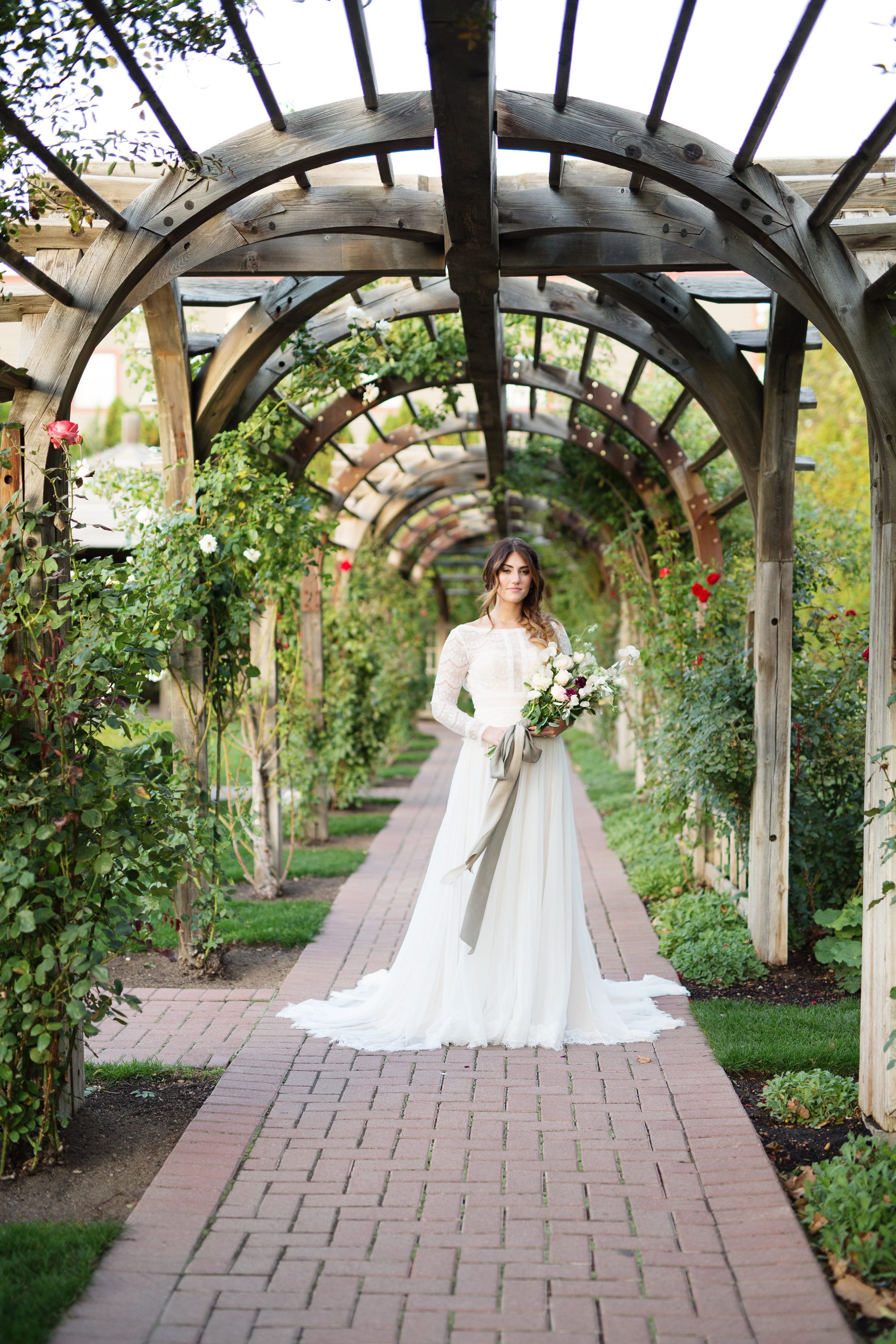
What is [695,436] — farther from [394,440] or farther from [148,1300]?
[148,1300]

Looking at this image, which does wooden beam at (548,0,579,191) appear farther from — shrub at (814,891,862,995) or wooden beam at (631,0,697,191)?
shrub at (814,891,862,995)

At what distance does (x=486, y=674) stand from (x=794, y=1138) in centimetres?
208

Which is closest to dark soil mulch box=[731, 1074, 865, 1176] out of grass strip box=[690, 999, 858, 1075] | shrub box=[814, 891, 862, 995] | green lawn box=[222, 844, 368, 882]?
grass strip box=[690, 999, 858, 1075]

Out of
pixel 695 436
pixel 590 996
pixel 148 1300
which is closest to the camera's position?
pixel 148 1300

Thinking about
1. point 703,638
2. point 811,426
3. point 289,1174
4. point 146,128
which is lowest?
point 289,1174

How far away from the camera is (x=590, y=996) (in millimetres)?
4547

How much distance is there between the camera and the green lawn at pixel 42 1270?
2.47 meters

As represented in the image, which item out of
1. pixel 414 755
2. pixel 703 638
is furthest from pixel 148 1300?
pixel 414 755

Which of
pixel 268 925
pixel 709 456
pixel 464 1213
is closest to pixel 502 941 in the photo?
pixel 464 1213

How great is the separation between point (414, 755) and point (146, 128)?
526 inches

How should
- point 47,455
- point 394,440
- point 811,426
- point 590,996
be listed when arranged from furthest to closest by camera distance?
1. point 811,426
2. point 394,440
3. point 590,996
4. point 47,455

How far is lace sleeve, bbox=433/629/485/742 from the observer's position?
188 inches

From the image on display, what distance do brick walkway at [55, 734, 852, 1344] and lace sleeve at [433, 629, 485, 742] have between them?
4.26 feet

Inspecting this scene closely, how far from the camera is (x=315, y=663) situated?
9.59 m
